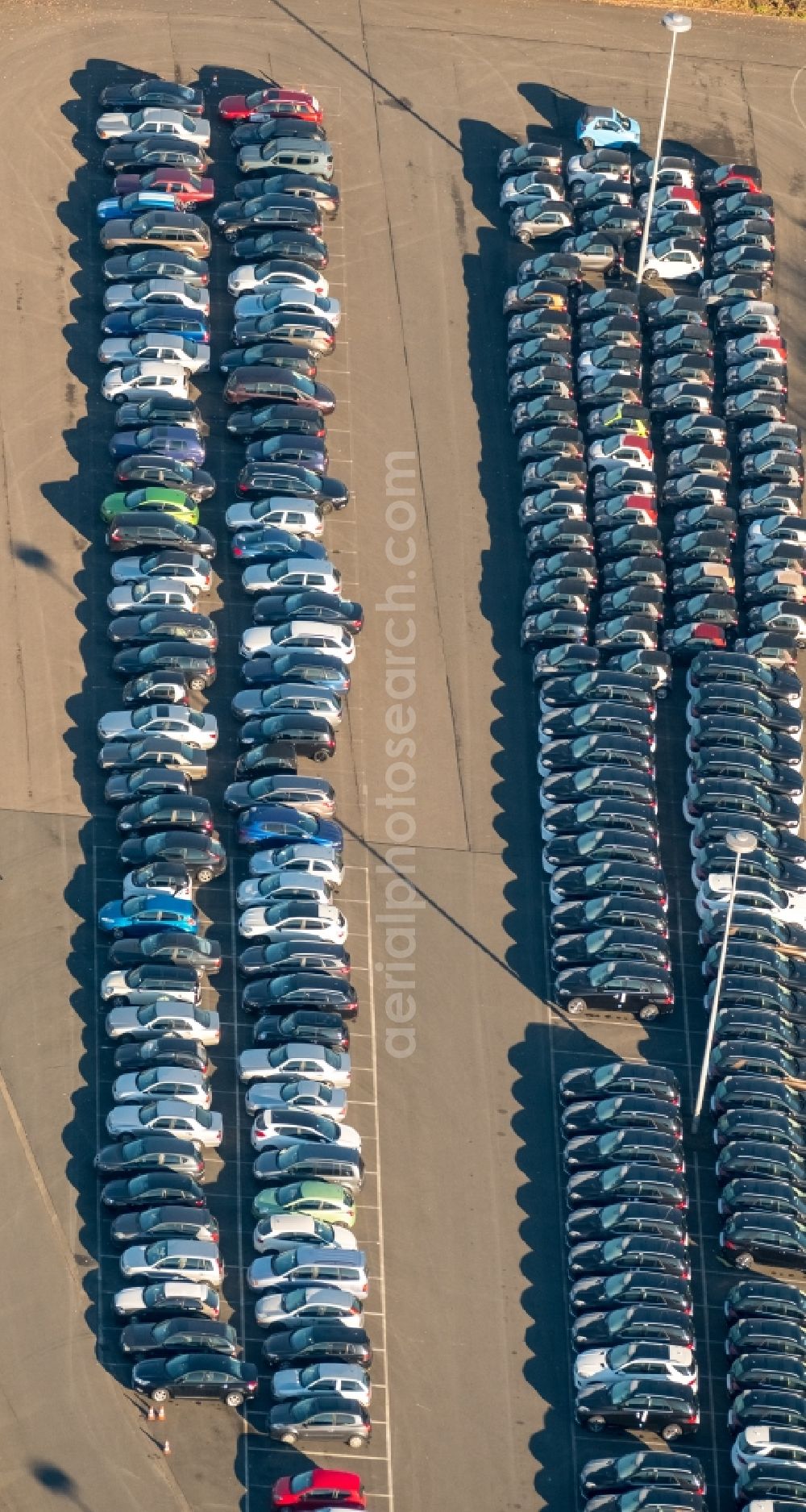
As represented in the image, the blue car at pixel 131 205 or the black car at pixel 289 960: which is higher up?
the blue car at pixel 131 205

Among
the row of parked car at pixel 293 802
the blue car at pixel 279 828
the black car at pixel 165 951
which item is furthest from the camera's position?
the blue car at pixel 279 828

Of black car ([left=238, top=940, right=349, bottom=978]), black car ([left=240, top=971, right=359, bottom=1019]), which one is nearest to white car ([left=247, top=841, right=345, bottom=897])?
black car ([left=238, top=940, right=349, bottom=978])

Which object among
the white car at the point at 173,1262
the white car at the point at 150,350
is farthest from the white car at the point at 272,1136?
the white car at the point at 150,350

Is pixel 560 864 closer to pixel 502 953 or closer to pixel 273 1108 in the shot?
pixel 502 953

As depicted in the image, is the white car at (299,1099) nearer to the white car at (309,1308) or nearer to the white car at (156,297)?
the white car at (309,1308)

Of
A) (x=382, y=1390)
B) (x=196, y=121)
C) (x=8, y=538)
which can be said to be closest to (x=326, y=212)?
(x=196, y=121)

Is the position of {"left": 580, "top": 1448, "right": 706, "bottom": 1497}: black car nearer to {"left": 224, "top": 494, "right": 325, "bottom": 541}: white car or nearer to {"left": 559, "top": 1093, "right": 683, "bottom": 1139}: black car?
{"left": 559, "top": 1093, "right": 683, "bottom": 1139}: black car
